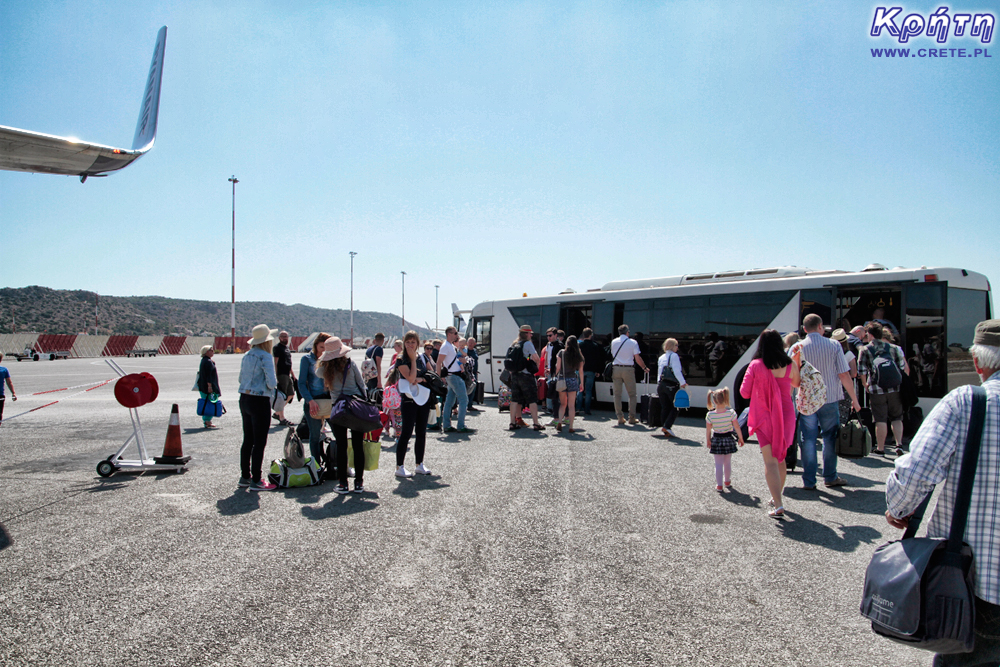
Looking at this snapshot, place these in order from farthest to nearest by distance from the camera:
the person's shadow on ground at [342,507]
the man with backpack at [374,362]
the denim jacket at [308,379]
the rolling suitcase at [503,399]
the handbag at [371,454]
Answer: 1. the rolling suitcase at [503,399]
2. the man with backpack at [374,362]
3. the denim jacket at [308,379]
4. the handbag at [371,454]
5. the person's shadow on ground at [342,507]

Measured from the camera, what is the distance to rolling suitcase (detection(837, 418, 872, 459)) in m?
7.76

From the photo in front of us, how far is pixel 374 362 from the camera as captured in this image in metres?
9.59

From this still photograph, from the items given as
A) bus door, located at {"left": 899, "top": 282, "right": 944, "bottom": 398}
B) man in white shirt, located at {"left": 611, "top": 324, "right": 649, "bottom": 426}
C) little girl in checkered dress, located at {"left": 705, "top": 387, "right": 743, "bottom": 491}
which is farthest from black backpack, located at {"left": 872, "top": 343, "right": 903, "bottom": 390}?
man in white shirt, located at {"left": 611, "top": 324, "right": 649, "bottom": 426}

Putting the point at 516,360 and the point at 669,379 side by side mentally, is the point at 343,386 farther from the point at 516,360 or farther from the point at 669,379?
the point at 669,379

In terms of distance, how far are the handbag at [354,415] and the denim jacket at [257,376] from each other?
88 cm

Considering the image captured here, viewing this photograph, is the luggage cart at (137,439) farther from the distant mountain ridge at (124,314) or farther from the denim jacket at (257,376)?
the distant mountain ridge at (124,314)

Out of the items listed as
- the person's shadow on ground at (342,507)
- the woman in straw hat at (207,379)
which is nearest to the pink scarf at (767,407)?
the person's shadow on ground at (342,507)

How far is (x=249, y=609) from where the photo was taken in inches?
136

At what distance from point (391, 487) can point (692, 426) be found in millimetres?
6878

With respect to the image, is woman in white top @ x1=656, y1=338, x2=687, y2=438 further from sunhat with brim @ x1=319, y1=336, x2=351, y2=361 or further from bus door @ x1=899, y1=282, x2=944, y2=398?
sunhat with brim @ x1=319, y1=336, x2=351, y2=361

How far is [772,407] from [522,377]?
580 centimetres

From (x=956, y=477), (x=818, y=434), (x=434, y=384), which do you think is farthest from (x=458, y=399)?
(x=956, y=477)

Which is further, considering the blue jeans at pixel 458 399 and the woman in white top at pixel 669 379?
the blue jeans at pixel 458 399

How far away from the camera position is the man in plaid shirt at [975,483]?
6.41 ft
